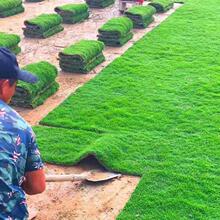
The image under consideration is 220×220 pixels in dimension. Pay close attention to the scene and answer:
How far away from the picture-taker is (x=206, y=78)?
422 inches

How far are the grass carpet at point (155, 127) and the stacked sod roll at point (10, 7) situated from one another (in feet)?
16.4

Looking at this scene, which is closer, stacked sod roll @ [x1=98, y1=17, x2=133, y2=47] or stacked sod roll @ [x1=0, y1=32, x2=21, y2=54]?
stacked sod roll @ [x1=0, y1=32, x2=21, y2=54]

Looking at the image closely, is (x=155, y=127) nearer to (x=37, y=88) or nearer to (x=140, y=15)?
(x=37, y=88)

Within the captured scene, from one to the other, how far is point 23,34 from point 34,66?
436 cm

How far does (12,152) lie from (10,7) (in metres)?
13.0

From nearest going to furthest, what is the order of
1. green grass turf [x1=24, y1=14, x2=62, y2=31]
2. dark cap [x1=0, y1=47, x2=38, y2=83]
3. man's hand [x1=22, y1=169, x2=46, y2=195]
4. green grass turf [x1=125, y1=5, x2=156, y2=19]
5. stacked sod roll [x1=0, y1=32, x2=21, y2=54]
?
dark cap [x1=0, y1=47, x2=38, y2=83]
man's hand [x1=22, y1=169, x2=46, y2=195]
stacked sod roll [x1=0, y1=32, x2=21, y2=54]
green grass turf [x1=24, y1=14, x2=62, y2=31]
green grass turf [x1=125, y1=5, x2=156, y2=19]

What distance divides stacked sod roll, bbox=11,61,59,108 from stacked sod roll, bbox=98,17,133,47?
3373mm

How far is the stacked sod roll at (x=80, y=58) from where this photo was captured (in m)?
10.8

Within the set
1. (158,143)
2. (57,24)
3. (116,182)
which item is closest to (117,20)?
(57,24)

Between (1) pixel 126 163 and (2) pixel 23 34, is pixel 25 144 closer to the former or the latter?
(1) pixel 126 163

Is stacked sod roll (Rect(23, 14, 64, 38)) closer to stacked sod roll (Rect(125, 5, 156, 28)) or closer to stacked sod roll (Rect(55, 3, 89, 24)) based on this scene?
stacked sod roll (Rect(55, 3, 89, 24))

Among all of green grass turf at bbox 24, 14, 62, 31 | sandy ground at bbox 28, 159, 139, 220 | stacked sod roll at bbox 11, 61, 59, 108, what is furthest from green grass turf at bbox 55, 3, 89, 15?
sandy ground at bbox 28, 159, 139, 220

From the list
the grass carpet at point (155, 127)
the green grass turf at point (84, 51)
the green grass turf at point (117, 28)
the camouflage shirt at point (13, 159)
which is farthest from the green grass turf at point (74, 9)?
the camouflage shirt at point (13, 159)

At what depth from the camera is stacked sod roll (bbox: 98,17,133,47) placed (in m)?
12.7
